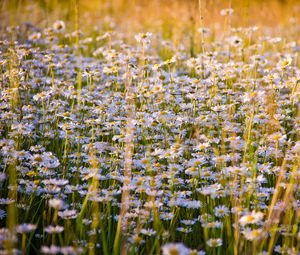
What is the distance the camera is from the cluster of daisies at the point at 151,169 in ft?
7.39

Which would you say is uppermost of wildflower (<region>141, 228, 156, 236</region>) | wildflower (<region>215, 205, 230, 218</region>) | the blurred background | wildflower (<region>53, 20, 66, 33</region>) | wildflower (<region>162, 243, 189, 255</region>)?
the blurred background

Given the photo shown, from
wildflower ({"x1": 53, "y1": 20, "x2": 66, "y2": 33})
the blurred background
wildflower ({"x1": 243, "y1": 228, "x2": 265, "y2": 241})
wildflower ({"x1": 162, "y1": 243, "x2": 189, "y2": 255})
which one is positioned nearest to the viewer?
wildflower ({"x1": 162, "y1": 243, "x2": 189, "y2": 255})

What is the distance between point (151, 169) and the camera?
266 cm

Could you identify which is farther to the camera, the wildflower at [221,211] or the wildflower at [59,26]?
the wildflower at [59,26]

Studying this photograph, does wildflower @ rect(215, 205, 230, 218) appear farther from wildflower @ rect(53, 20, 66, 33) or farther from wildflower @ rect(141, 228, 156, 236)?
wildflower @ rect(53, 20, 66, 33)

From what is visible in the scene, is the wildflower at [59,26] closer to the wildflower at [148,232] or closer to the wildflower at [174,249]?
the wildflower at [148,232]

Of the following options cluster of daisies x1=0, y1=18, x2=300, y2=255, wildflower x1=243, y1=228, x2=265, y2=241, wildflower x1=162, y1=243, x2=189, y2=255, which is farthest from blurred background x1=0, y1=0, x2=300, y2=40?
wildflower x1=162, y1=243, x2=189, y2=255

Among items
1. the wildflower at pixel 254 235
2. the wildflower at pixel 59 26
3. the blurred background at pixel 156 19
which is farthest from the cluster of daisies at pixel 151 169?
the blurred background at pixel 156 19

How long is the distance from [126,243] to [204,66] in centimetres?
245

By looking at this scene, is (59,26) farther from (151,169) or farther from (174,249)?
(174,249)

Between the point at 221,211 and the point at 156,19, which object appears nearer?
the point at 221,211

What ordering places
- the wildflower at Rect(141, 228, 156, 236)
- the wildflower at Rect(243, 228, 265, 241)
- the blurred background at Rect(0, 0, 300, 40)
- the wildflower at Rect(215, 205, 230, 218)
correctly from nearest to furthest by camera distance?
the wildflower at Rect(243, 228, 265, 241) < the wildflower at Rect(141, 228, 156, 236) < the wildflower at Rect(215, 205, 230, 218) < the blurred background at Rect(0, 0, 300, 40)

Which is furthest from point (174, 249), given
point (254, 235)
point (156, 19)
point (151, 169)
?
point (156, 19)

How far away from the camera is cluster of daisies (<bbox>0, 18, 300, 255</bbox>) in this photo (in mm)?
2252
